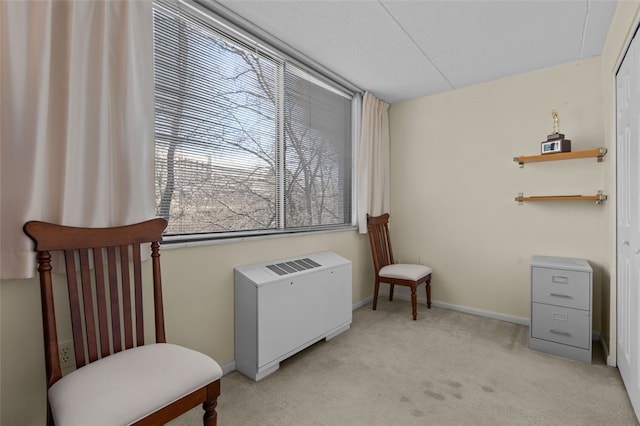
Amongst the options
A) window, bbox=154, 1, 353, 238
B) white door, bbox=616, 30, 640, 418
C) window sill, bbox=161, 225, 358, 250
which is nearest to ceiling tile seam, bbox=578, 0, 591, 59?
white door, bbox=616, 30, 640, 418

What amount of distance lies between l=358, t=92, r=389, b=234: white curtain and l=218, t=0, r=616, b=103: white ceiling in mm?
493

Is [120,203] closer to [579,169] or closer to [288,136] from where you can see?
[288,136]

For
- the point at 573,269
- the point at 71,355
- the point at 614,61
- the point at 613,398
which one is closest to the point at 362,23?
the point at 614,61

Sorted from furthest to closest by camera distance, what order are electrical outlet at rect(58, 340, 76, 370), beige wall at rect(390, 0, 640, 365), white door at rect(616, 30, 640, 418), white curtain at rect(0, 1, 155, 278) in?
1. beige wall at rect(390, 0, 640, 365)
2. white door at rect(616, 30, 640, 418)
3. electrical outlet at rect(58, 340, 76, 370)
4. white curtain at rect(0, 1, 155, 278)

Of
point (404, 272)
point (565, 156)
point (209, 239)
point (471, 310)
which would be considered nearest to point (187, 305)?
point (209, 239)

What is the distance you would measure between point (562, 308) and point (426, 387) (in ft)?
4.26

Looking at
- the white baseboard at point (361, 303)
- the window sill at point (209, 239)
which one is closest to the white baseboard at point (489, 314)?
the white baseboard at point (361, 303)

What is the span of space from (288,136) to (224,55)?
80 cm

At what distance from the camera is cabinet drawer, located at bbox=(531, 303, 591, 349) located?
90.5 inches

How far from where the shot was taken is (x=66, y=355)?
1452mm

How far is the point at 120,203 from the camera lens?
158 cm

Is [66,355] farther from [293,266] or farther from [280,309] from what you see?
[293,266]

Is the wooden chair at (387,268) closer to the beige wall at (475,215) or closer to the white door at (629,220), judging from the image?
the beige wall at (475,215)

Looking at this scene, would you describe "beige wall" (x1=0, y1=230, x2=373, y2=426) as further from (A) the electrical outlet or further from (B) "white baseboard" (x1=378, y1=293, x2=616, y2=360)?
(B) "white baseboard" (x1=378, y1=293, x2=616, y2=360)
